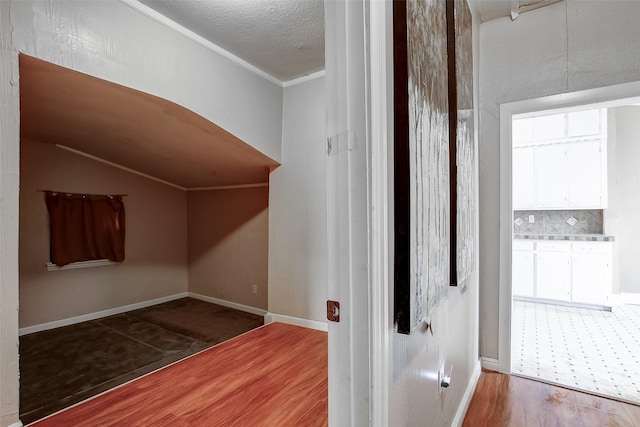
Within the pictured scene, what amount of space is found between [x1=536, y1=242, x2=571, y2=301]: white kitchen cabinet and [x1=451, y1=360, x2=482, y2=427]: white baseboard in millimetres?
2478

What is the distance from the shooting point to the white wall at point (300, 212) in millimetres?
3318

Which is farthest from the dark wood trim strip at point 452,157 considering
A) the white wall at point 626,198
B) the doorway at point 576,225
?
the white wall at point 626,198

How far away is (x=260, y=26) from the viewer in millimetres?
2375

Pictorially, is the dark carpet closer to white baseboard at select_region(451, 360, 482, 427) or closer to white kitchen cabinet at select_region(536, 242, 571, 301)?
white baseboard at select_region(451, 360, 482, 427)

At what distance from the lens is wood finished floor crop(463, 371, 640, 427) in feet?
5.82

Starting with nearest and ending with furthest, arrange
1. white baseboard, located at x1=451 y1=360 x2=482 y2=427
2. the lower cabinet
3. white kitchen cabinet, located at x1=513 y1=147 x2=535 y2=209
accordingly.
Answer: white baseboard, located at x1=451 y1=360 x2=482 y2=427 < the lower cabinet < white kitchen cabinet, located at x1=513 y1=147 x2=535 y2=209

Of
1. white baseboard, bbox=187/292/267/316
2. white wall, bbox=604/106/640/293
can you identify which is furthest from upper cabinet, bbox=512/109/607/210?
white baseboard, bbox=187/292/267/316

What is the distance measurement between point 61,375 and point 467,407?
3.19 meters

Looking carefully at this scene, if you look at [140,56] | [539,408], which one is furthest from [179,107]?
[539,408]

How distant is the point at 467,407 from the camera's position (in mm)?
1899

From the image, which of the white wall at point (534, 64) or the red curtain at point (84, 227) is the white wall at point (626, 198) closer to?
the white wall at point (534, 64)

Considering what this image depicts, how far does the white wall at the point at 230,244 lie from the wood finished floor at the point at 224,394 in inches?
58.8

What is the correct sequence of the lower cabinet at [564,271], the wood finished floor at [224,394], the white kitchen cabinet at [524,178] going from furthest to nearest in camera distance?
the white kitchen cabinet at [524,178], the lower cabinet at [564,271], the wood finished floor at [224,394]

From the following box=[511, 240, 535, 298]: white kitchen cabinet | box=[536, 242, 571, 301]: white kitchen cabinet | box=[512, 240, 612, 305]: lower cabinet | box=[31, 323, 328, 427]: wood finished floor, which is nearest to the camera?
box=[31, 323, 328, 427]: wood finished floor
